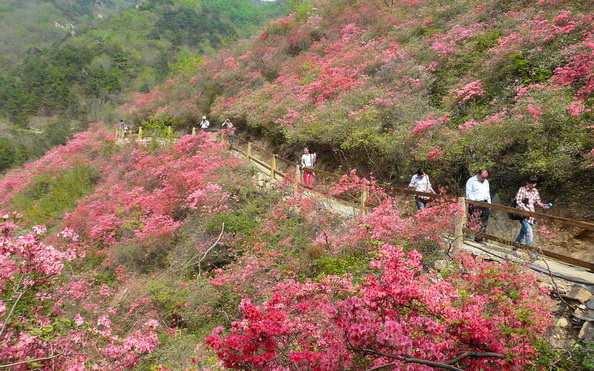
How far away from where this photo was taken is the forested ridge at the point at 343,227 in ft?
9.34

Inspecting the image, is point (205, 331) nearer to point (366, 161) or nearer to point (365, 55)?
point (366, 161)

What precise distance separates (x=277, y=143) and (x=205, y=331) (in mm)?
A: 10200

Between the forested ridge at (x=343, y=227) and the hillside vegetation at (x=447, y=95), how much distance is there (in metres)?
0.06

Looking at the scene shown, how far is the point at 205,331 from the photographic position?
19.5 feet

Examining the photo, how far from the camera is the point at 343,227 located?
274 inches

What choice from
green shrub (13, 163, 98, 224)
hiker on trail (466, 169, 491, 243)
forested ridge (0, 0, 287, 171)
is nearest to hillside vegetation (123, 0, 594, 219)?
hiker on trail (466, 169, 491, 243)

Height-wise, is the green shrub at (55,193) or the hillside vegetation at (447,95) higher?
the hillside vegetation at (447,95)

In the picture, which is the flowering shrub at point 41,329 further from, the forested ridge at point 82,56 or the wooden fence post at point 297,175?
the forested ridge at point 82,56

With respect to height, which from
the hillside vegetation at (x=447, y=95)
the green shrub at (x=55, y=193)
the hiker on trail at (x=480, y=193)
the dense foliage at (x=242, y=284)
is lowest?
the green shrub at (x=55, y=193)

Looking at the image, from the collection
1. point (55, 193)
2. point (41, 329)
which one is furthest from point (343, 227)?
point (55, 193)

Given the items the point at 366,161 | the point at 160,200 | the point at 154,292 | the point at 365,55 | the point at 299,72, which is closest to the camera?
the point at 154,292

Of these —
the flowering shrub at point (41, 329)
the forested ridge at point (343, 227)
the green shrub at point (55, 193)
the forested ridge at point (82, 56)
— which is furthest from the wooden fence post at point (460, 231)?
the forested ridge at point (82, 56)

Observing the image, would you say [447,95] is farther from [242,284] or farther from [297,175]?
[242,284]

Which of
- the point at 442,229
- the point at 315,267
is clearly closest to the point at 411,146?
the point at 442,229
